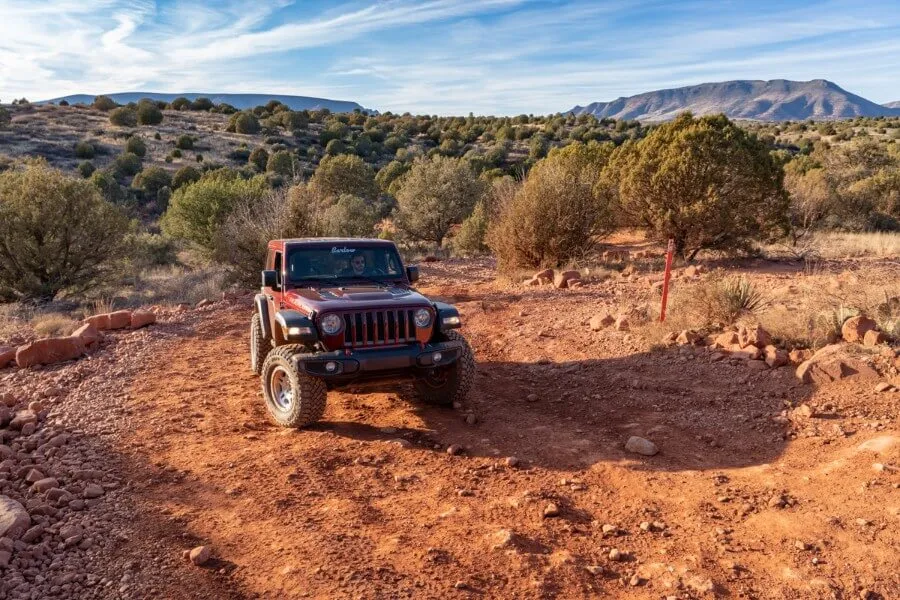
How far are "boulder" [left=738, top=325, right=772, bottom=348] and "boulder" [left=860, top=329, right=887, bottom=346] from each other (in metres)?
0.94

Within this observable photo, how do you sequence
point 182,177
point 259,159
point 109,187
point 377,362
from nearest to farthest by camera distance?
1. point 377,362
2. point 109,187
3. point 182,177
4. point 259,159

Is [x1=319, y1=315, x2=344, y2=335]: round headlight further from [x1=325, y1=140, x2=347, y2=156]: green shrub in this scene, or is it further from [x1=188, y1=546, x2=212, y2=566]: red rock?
[x1=325, y1=140, x2=347, y2=156]: green shrub

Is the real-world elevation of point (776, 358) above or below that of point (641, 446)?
above

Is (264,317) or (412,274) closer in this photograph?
(412,274)

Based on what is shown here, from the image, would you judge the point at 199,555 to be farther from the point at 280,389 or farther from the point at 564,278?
the point at 564,278

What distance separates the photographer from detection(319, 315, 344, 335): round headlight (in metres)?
5.73

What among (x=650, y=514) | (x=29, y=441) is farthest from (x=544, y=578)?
(x=29, y=441)

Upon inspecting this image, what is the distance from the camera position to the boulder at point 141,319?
10422 millimetres

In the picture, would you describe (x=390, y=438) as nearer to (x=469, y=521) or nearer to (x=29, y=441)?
(x=469, y=521)

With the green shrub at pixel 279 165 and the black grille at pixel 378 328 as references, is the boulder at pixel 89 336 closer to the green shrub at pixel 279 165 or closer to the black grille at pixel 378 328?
the black grille at pixel 378 328

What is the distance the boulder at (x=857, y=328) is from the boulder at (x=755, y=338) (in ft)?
2.50

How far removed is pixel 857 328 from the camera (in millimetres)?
6809

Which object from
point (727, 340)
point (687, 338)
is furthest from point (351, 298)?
point (727, 340)

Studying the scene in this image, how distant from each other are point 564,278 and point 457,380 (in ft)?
22.7
